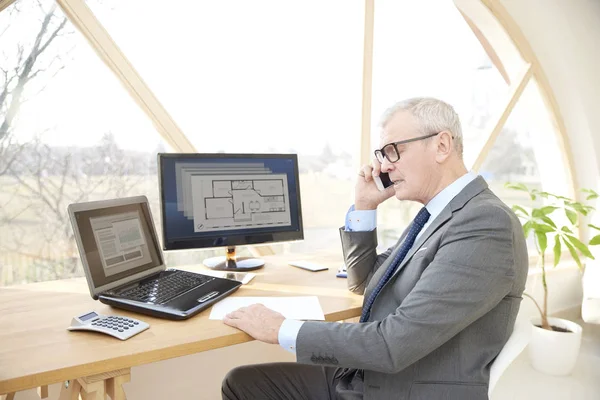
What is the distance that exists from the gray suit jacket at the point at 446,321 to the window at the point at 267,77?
1.32 meters

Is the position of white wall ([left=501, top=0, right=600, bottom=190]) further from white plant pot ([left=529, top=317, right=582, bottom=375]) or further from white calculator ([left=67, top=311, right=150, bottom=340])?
white calculator ([left=67, top=311, right=150, bottom=340])

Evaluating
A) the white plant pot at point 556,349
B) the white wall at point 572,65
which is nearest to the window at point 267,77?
the white plant pot at point 556,349

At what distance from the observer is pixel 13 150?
6.11ft

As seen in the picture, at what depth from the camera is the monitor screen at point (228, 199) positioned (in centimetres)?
180

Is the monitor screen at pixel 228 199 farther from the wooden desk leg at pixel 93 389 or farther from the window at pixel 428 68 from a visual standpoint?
the window at pixel 428 68

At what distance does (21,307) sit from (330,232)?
180 cm

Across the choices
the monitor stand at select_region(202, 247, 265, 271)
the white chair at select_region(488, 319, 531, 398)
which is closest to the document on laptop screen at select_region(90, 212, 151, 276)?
the monitor stand at select_region(202, 247, 265, 271)

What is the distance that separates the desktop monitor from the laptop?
5.2 inches

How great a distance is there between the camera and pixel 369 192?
68.6 inches

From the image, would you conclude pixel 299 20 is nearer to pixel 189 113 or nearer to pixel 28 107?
pixel 189 113

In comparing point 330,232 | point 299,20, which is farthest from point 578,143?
point 299,20

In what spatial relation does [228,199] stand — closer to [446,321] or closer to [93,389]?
[93,389]

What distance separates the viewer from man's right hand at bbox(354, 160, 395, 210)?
1722 mm

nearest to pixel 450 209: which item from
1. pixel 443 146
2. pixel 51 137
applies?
pixel 443 146
